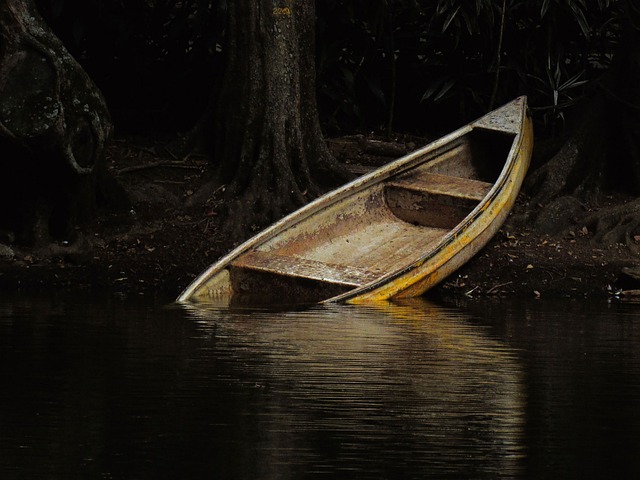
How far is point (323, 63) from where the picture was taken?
592 inches

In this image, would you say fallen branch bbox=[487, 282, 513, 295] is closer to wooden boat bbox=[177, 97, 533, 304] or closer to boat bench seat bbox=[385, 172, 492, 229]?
wooden boat bbox=[177, 97, 533, 304]

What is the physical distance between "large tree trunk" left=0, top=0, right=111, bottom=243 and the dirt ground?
0.26 metres

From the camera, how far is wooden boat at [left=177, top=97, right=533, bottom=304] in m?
10.5

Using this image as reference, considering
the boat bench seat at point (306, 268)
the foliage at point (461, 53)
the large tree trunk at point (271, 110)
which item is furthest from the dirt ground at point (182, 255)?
the foliage at point (461, 53)

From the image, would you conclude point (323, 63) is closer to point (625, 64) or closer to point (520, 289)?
point (625, 64)

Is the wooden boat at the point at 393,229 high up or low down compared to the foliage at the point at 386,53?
down

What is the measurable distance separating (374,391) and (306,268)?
4039mm

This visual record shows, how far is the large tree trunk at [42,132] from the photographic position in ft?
36.6

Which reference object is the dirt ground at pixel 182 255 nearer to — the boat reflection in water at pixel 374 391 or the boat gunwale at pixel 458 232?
the boat gunwale at pixel 458 232

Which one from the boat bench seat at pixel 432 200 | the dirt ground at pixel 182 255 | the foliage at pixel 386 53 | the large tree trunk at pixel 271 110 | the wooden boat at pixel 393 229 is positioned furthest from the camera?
the foliage at pixel 386 53

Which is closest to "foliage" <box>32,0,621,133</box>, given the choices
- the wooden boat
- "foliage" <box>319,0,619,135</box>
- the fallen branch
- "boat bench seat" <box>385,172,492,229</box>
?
"foliage" <box>319,0,619,135</box>

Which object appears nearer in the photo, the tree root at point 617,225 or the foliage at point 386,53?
the tree root at point 617,225

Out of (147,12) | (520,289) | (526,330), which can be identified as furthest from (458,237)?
(147,12)

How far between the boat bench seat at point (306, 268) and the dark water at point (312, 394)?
80cm
